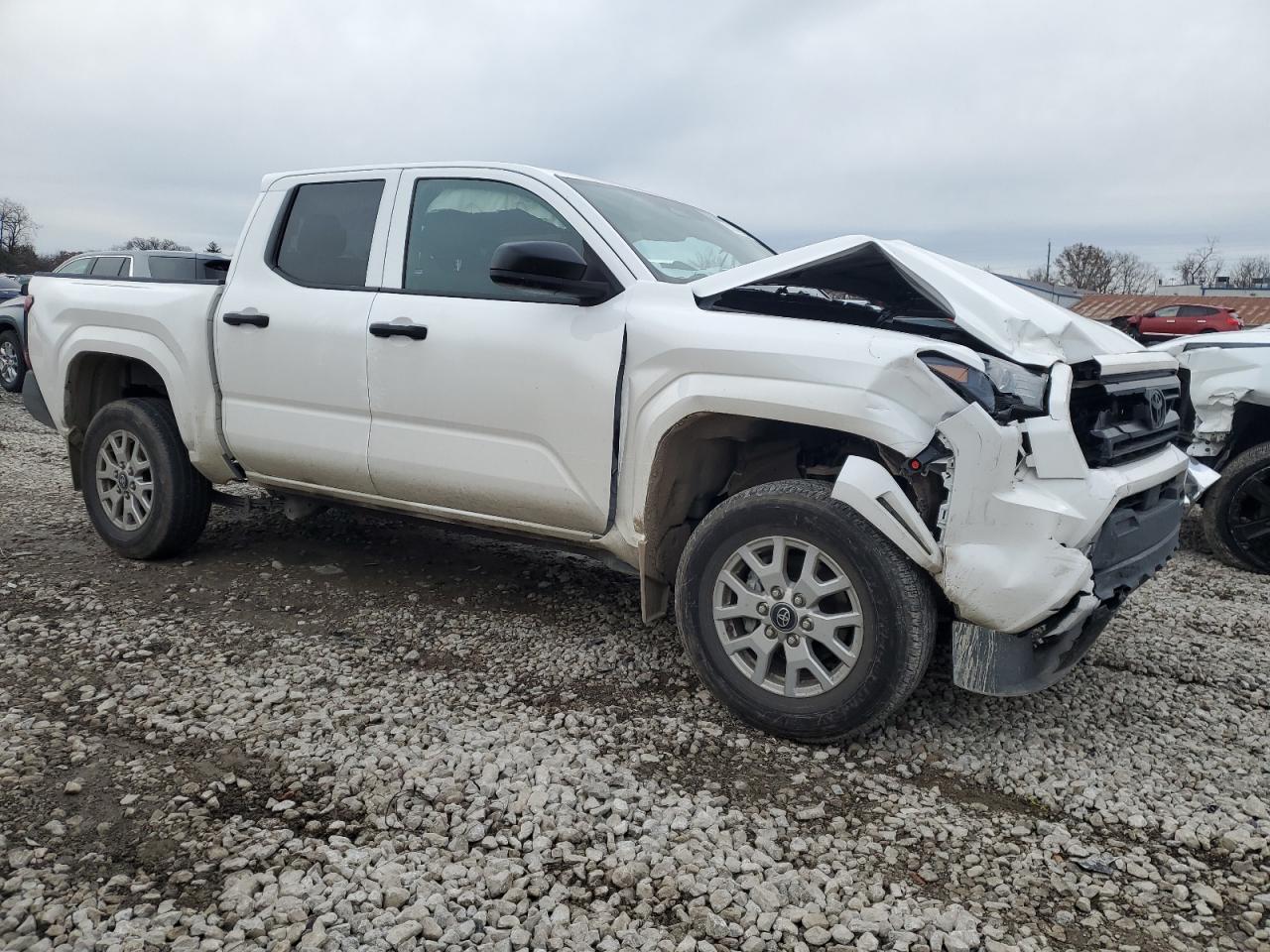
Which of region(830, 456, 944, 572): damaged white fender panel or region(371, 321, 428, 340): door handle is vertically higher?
region(371, 321, 428, 340): door handle

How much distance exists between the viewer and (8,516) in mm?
5859

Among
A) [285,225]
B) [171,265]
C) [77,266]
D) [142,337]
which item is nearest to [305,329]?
[285,225]

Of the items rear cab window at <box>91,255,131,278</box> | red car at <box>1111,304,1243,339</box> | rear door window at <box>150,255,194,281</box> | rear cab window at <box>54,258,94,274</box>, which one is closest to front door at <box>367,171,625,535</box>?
rear door window at <box>150,255,194,281</box>

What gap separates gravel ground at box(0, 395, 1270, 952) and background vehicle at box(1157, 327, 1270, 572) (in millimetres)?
1385

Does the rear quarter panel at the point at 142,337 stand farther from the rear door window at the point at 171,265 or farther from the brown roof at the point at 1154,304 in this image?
the brown roof at the point at 1154,304

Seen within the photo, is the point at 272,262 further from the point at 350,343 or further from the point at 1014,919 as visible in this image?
the point at 1014,919

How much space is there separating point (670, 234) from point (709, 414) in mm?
1066

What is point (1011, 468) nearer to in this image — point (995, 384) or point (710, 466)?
point (995, 384)

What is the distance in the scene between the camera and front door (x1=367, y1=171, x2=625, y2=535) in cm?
339

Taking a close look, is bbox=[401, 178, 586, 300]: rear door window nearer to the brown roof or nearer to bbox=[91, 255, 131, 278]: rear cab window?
bbox=[91, 255, 131, 278]: rear cab window

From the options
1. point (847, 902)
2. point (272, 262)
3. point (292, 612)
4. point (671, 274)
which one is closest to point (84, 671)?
point (292, 612)

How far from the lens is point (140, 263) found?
1084 cm

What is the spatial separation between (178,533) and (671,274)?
9.66 ft

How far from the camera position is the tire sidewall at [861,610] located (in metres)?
2.81
